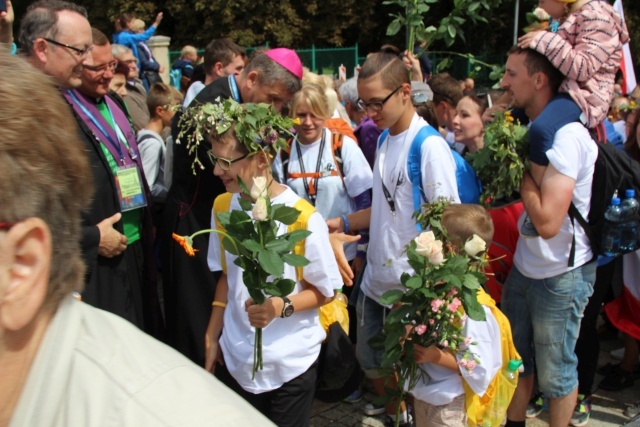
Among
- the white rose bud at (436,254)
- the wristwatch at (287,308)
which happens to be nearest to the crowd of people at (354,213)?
the wristwatch at (287,308)

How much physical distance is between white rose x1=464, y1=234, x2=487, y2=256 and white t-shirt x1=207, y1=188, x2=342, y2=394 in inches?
22.5

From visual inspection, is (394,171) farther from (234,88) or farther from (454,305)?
(234,88)

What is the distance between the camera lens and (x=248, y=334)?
9.23ft

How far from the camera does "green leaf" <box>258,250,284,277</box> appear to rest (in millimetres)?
2342

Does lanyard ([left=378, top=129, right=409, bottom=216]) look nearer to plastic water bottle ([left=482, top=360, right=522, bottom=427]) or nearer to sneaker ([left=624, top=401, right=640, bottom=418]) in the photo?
plastic water bottle ([left=482, top=360, right=522, bottom=427])

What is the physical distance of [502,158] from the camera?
10.5 ft

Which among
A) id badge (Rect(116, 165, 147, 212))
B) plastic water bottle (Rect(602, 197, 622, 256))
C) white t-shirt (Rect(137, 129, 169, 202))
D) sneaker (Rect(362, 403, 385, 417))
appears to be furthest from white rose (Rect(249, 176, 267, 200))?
white t-shirt (Rect(137, 129, 169, 202))

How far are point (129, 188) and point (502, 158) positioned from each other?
6.51 ft

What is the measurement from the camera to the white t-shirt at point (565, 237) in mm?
3164

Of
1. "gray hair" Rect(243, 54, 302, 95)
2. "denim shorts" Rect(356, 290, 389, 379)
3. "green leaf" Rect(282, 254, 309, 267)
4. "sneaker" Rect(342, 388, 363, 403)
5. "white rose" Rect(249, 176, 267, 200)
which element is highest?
"gray hair" Rect(243, 54, 302, 95)

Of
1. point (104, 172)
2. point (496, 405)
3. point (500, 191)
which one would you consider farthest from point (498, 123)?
point (104, 172)

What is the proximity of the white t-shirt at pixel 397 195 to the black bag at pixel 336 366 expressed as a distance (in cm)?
52

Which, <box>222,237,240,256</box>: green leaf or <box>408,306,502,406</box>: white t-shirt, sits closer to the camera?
<box>222,237,240,256</box>: green leaf

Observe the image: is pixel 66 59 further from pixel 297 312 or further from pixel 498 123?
Result: pixel 498 123
